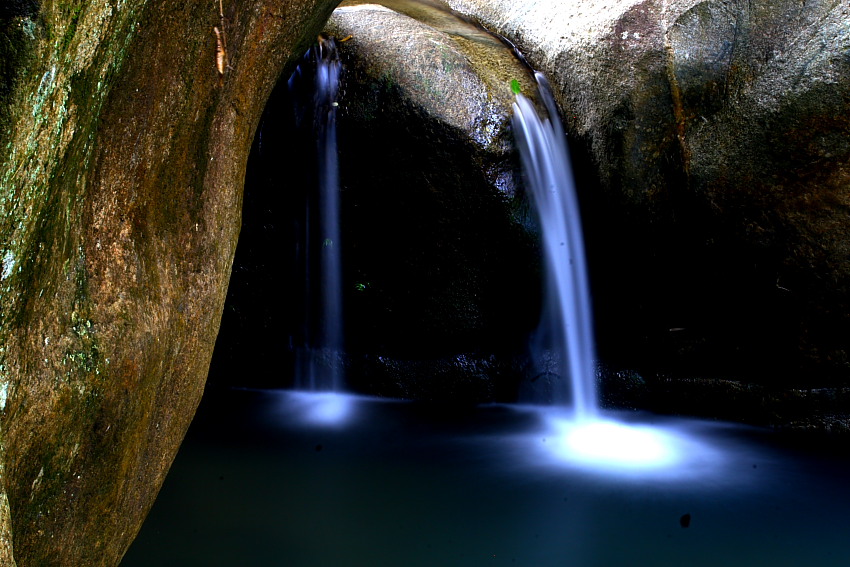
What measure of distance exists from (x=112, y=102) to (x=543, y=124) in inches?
125

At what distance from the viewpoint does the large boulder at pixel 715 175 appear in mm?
3963

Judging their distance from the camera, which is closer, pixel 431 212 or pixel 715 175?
pixel 715 175

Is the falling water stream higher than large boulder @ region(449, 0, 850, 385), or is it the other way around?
large boulder @ region(449, 0, 850, 385)

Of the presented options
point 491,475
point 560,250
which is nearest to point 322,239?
point 560,250

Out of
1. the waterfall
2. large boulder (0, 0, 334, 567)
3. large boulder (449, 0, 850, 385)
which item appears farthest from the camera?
the waterfall

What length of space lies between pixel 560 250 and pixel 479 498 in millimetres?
1758

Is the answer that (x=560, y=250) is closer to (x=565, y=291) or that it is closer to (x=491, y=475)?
(x=565, y=291)

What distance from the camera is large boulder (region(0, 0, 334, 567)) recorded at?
5.28ft

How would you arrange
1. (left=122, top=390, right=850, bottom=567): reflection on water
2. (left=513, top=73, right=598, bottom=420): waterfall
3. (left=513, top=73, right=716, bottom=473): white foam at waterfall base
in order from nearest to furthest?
(left=122, top=390, right=850, bottom=567): reflection on water, (left=513, top=73, right=716, bottom=473): white foam at waterfall base, (left=513, top=73, right=598, bottom=420): waterfall

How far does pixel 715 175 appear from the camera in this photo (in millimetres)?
4234

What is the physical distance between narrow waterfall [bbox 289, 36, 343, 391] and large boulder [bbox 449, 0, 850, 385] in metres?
1.42

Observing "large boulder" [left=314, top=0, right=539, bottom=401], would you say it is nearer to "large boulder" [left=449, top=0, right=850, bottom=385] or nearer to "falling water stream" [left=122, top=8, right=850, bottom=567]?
"falling water stream" [left=122, top=8, right=850, bottom=567]

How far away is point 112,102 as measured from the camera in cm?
199

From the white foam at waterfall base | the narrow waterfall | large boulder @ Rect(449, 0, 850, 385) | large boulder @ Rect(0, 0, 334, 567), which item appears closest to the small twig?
large boulder @ Rect(0, 0, 334, 567)
